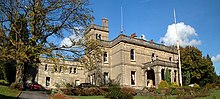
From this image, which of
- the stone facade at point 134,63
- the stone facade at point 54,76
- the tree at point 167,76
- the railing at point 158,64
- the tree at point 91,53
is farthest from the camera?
the stone facade at point 54,76

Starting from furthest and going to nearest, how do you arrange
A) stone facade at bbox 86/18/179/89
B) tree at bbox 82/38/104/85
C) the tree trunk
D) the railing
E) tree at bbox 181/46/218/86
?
tree at bbox 181/46/218/86
stone facade at bbox 86/18/179/89
the railing
the tree trunk
tree at bbox 82/38/104/85

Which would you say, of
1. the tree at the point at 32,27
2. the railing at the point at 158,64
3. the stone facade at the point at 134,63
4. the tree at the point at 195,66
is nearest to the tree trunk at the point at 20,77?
the tree at the point at 32,27

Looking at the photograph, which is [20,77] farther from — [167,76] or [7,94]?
[167,76]

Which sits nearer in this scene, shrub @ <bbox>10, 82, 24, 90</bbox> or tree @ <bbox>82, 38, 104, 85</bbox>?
tree @ <bbox>82, 38, 104, 85</bbox>

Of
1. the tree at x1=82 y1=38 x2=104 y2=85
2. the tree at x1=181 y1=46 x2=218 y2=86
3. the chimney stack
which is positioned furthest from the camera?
the chimney stack

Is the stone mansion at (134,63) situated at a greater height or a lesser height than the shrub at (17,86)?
greater

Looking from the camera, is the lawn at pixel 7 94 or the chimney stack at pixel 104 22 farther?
the chimney stack at pixel 104 22

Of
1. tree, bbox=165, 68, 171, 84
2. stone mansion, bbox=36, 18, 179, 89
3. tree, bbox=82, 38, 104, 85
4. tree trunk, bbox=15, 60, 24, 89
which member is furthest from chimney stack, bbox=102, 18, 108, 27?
tree trunk, bbox=15, 60, 24, 89

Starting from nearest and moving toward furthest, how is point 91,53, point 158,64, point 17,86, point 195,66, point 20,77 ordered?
point 17,86 → point 91,53 → point 20,77 → point 158,64 → point 195,66

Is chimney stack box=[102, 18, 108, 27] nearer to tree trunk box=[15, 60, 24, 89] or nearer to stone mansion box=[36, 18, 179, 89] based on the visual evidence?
stone mansion box=[36, 18, 179, 89]

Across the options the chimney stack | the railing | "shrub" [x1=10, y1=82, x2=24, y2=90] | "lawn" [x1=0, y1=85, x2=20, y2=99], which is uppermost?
the chimney stack

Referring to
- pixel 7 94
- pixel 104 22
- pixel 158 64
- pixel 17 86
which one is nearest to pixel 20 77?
pixel 17 86

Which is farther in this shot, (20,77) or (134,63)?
(134,63)

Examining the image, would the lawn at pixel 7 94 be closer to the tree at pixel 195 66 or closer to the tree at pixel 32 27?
the tree at pixel 32 27
